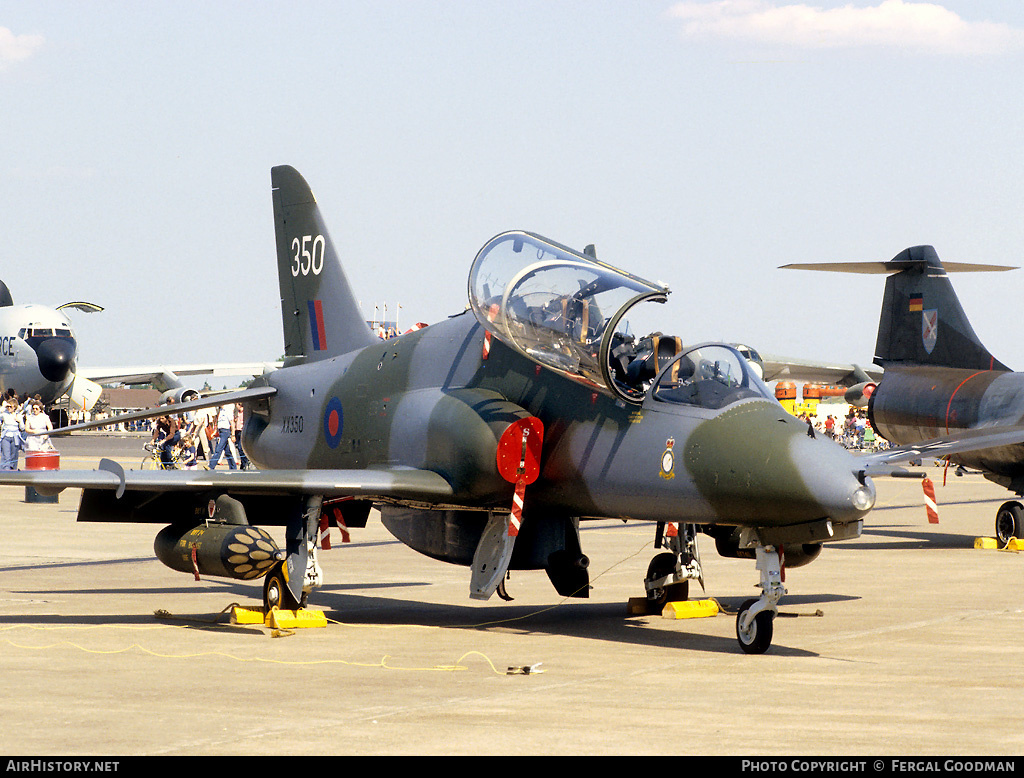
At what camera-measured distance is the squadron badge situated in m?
10.1

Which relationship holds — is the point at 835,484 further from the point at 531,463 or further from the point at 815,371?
the point at 815,371

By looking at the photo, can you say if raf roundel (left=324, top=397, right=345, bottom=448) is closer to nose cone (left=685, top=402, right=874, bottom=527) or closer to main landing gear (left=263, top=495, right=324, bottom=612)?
main landing gear (left=263, top=495, right=324, bottom=612)

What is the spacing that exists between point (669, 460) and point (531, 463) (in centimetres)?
145

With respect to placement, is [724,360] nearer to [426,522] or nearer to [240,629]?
[426,522]

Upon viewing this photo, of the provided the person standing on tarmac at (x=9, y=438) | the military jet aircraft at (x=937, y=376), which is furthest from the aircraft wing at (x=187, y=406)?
the person standing on tarmac at (x=9, y=438)

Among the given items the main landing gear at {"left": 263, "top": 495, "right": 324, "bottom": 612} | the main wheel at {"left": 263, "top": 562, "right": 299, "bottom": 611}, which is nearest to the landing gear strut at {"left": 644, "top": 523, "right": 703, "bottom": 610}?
the main landing gear at {"left": 263, "top": 495, "right": 324, "bottom": 612}

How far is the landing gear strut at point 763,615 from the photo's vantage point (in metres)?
9.66

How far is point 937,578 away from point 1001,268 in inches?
362

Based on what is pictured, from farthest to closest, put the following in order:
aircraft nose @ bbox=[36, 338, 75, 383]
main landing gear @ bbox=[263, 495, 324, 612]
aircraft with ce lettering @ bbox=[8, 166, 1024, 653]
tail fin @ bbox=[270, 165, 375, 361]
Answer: aircraft nose @ bbox=[36, 338, 75, 383]
tail fin @ bbox=[270, 165, 375, 361]
main landing gear @ bbox=[263, 495, 324, 612]
aircraft with ce lettering @ bbox=[8, 166, 1024, 653]

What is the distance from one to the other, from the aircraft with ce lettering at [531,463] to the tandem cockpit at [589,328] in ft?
0.06

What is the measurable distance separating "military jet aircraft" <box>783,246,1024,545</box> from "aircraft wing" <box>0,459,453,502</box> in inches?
431

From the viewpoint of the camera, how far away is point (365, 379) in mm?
13242

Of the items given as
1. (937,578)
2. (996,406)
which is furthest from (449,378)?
(996,406)

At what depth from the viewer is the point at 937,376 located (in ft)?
Result: 71.9
